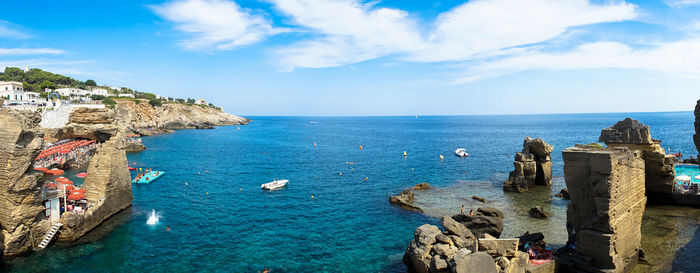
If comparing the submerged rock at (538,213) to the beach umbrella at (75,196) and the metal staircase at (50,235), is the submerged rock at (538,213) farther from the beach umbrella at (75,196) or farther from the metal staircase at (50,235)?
the beach umbrella at (75,196)

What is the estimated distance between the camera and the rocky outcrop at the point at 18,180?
21.4m

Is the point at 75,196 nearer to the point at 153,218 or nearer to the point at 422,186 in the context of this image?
the point at 153,218

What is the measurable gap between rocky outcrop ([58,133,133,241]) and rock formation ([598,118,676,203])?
40.1 m

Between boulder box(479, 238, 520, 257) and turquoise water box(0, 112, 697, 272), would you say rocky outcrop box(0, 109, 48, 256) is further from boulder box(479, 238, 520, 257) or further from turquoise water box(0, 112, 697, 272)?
boulder box(479, 238, 520, 257)

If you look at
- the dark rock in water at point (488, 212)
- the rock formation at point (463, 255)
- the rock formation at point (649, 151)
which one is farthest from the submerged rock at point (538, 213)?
the rock formation at point (463, 255)

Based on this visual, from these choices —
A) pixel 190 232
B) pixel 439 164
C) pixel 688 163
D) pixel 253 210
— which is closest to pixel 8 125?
pixel 190 232

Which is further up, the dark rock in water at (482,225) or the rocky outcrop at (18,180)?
the rocky outcrop at (18,180)

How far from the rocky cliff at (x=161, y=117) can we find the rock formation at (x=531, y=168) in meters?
94.6

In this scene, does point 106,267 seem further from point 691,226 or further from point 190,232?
point 691,226

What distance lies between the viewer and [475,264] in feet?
56.6

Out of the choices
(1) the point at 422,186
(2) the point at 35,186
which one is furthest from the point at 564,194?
(2) the point at 35,186

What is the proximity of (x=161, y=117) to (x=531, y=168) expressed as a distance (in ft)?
465

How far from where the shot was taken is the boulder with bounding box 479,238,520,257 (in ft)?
60.4

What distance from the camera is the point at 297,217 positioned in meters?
33.6
